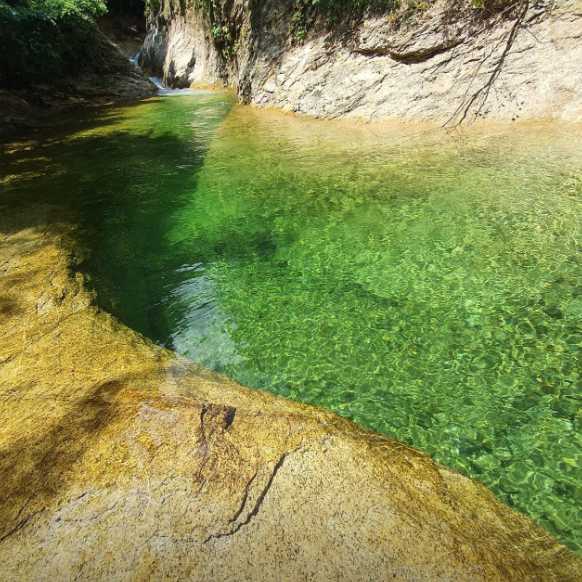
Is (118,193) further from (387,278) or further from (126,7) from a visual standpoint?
(126,7)

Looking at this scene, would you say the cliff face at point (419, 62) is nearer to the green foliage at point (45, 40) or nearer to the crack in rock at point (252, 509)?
the green foliage at point (45, 40)

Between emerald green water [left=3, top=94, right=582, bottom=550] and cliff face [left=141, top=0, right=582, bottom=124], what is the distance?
1131mm

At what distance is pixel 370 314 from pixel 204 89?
21826 millimetres

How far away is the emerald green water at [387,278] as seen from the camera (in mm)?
2961

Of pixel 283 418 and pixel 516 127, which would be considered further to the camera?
pixel 516 127

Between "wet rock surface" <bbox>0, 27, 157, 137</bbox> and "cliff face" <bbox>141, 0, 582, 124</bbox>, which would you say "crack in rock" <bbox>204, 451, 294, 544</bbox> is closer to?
"cliff face" <bbox>141, 0, 582, 124</bbox>

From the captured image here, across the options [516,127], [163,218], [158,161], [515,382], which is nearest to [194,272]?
[163,218]

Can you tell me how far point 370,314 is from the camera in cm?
407

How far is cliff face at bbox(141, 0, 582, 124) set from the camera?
28.6 feet

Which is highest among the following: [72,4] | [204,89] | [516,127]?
[72,4]

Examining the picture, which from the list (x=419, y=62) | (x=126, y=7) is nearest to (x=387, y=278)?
(x=419, y=62)

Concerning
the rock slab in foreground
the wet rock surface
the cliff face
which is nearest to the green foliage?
the wet rock surface

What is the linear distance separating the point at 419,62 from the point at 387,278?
846 centimetres

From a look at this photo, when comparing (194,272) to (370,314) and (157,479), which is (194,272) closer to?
(370,314)
